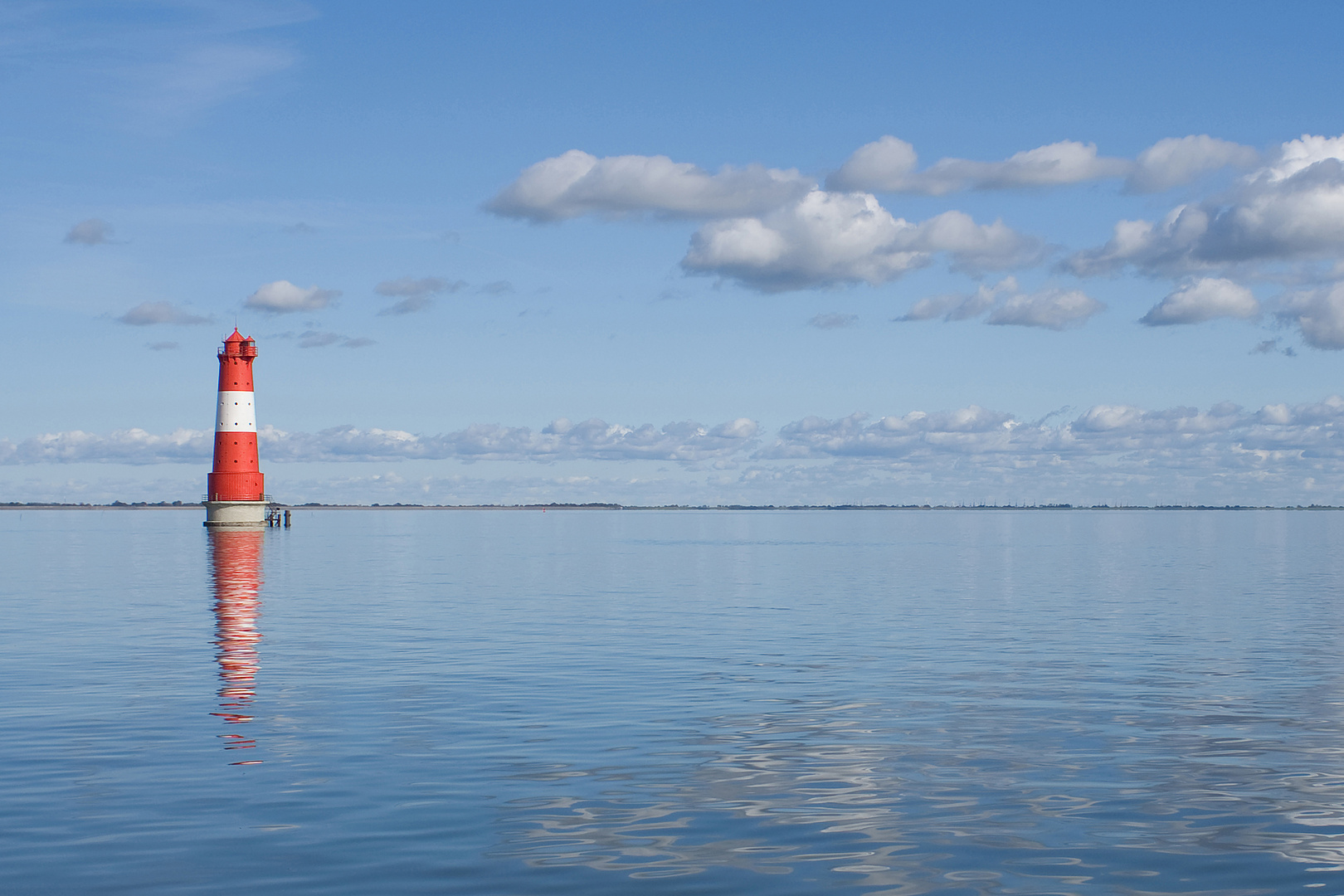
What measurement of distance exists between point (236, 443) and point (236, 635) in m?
76.1

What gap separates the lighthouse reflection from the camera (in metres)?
22.5

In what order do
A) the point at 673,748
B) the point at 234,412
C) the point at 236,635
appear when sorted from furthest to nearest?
the point at 234,412
the point at 236,635
the point at 673,748

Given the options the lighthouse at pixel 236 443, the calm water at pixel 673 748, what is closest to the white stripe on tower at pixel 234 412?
the lighthouse at pixel 236 443

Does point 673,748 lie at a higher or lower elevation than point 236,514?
lower

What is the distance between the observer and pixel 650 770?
1772 cm

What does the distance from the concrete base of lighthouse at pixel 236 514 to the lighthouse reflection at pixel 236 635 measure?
23.9 metres

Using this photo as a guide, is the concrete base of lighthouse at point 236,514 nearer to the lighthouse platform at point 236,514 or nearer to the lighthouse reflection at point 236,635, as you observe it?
the lighthouse platform at point 236,514

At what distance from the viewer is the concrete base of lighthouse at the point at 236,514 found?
4360 inches

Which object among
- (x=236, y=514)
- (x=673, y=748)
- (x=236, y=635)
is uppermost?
(x=236, y=514)

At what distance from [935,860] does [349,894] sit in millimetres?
5895

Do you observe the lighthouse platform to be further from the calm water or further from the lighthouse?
the calm water

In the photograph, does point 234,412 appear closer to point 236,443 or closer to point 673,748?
point 236,443

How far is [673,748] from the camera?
19.4 m

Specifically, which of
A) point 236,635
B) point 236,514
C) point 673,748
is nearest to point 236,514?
point 236,514
